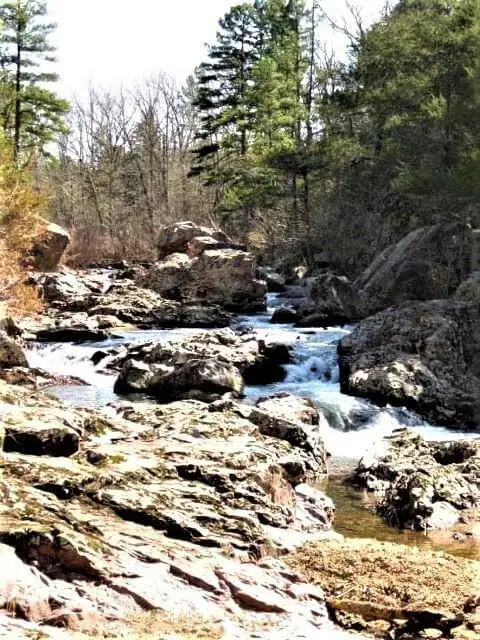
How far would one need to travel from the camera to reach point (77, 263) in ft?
112

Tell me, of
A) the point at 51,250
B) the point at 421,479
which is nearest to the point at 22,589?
the point at 421,479

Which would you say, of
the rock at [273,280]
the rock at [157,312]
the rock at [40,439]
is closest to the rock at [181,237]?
the rock at [273,280]

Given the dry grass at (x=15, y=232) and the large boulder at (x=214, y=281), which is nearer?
the dry grass at (x=15, y=232)

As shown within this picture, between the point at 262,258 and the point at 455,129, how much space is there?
13.4 metres

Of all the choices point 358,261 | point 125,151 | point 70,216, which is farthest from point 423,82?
point 125,151

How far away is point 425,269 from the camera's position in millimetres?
20797

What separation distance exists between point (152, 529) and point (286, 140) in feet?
100

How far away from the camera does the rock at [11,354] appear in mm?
15789

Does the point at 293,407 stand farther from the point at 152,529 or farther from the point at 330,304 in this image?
the point at 330,304

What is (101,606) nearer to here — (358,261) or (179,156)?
(358,261)

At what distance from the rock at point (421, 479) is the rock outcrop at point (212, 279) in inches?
571

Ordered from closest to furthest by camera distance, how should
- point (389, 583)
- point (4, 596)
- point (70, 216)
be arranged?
point (4, 596), point (389, 583), point (70, 216)

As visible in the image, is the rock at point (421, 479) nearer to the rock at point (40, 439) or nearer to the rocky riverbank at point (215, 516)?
the rocky riverbank at point (215, 516)

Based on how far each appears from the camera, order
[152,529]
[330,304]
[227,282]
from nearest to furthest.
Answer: [152,529]
[330,304]
[227,282]
